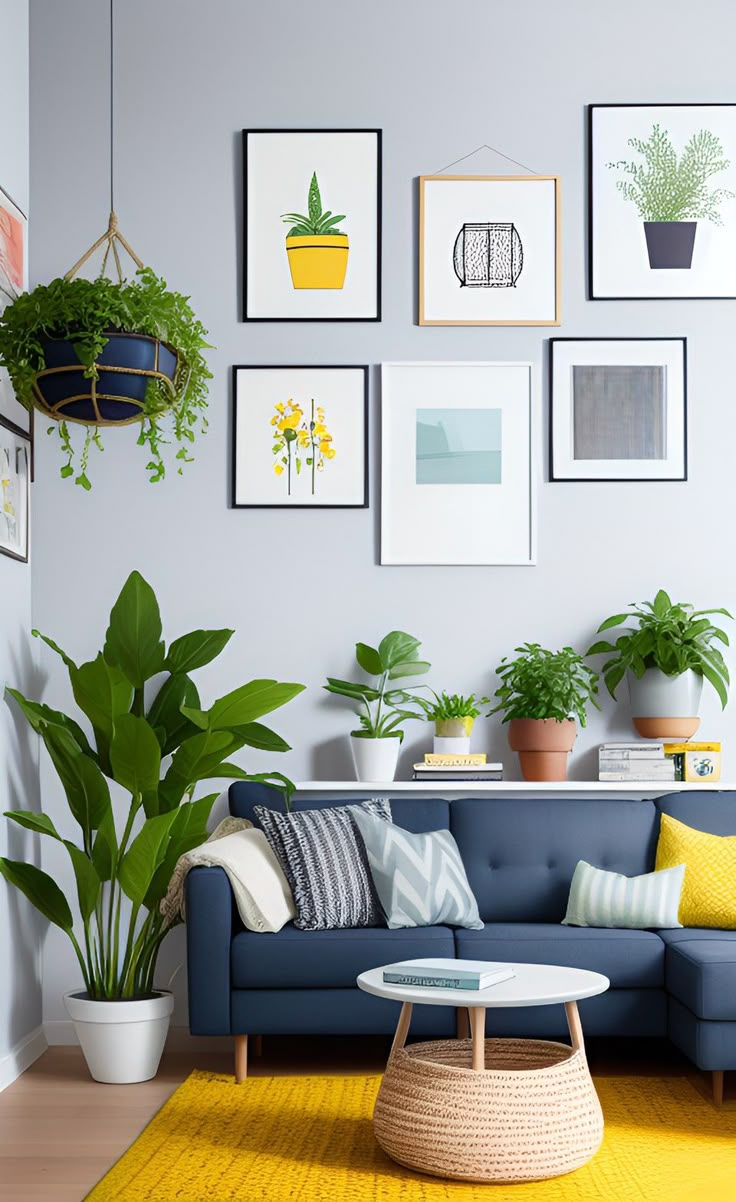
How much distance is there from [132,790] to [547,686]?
1.35 meters

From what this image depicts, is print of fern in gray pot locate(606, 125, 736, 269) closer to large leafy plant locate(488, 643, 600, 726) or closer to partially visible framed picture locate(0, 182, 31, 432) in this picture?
large leafy plant locate(488, 643, 600, 726)

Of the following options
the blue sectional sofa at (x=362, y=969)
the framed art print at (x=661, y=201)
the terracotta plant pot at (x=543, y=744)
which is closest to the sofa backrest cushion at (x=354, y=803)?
the terracotta plant pot at (x=543, y=744)

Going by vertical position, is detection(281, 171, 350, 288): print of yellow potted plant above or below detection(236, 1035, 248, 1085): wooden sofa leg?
above

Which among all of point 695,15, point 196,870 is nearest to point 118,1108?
point 196,870

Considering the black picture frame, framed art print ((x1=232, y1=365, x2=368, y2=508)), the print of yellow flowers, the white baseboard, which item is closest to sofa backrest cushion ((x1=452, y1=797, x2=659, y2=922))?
framed art print ((x1=232, y1=365, x2=368, y2=508))

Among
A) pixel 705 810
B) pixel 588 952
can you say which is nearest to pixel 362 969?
pixel 588 952

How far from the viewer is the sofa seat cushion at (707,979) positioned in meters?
3.35

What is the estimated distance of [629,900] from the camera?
3822mm

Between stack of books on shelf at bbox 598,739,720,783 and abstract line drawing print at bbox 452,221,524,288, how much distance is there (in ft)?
5.38

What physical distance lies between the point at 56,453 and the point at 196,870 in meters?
1.60

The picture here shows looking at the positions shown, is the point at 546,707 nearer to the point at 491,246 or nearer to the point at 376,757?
the point at 376,757

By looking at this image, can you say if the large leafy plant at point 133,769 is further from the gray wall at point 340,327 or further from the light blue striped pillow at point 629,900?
the light blue striped pillow at point 629,900

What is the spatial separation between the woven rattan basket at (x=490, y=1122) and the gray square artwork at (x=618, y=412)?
224 centimetres

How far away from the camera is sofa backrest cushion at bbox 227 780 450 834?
414 cm
